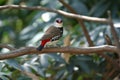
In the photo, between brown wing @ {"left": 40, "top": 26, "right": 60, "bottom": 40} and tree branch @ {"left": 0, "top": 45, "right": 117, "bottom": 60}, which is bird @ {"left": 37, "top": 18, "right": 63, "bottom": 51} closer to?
brown wing @ {"left": 40, "top": 26, "right": 60, "bottom": 40}

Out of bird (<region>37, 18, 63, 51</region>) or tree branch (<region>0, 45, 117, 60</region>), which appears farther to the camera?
bird (<region>37, 18, 63, 51</region>)

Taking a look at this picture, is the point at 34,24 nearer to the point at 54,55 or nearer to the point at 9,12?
the point at 9,12

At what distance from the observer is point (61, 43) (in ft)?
8.23

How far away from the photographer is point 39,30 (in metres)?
3.38

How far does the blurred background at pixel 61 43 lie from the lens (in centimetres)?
237

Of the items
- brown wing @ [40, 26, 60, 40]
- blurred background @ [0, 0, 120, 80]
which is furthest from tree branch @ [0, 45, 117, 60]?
brown wing @ [40, 26, 60, 40]

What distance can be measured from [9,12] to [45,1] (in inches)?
29.3

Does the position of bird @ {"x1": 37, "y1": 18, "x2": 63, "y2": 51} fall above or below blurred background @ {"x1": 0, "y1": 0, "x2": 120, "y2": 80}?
above

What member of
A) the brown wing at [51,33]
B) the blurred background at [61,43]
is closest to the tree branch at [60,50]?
the blurred background at [61,43]

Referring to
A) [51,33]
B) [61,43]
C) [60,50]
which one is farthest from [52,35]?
[60,50]

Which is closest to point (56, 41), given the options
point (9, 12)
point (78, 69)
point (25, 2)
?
point (78, 69)

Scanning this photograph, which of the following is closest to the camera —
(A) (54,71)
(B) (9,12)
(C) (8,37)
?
(A) (54,71)

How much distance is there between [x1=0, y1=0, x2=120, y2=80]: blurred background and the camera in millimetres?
2369

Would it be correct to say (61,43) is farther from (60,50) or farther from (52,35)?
(60,50)
